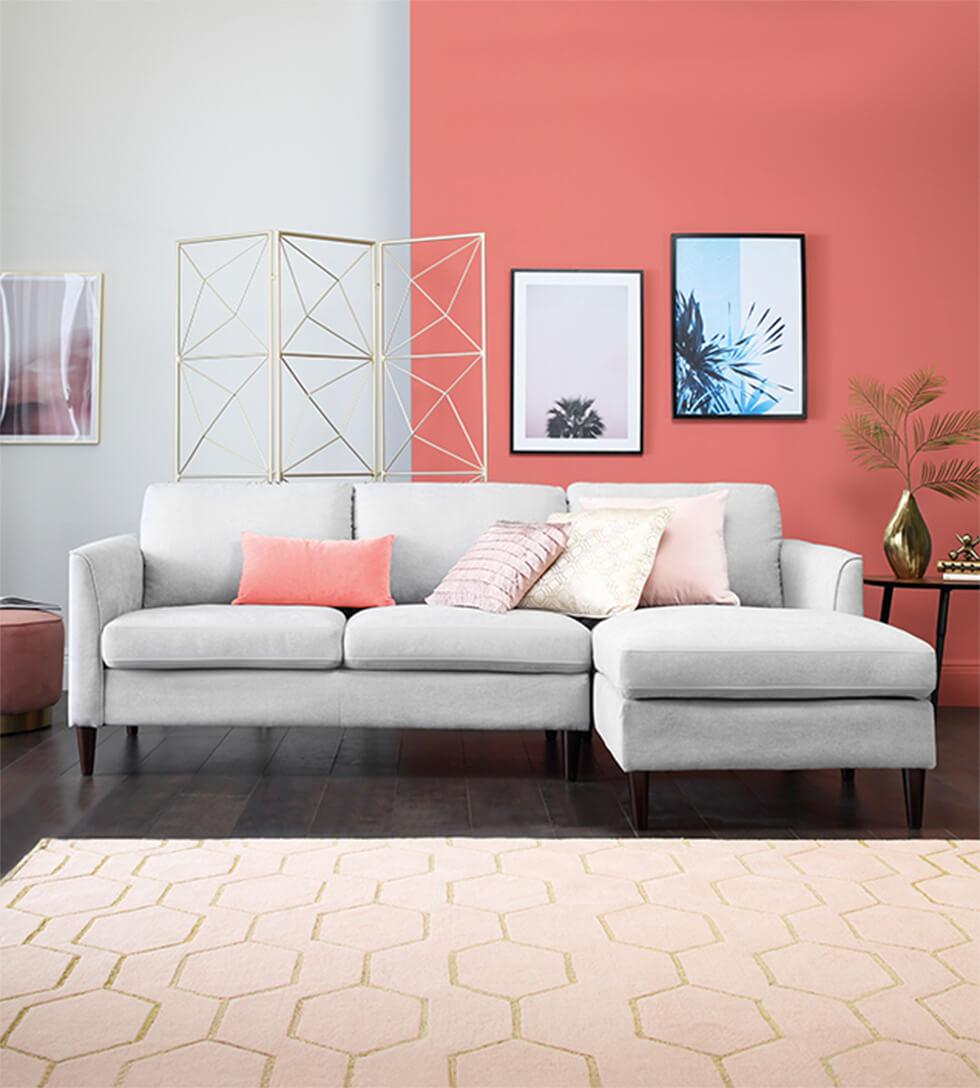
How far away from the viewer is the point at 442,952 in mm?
1997

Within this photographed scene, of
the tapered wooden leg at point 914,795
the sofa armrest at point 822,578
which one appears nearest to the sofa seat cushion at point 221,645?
the sofa armrest at point 822,578

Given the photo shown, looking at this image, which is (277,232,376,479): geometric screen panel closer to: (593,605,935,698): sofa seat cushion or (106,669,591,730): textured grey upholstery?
(106,669,591,730): textured grey upholstery

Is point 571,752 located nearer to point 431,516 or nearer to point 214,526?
point 431,516

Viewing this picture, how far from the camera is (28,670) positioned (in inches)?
156

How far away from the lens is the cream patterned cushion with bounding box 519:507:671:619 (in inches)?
136

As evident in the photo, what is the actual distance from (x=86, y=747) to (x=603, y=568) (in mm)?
1597

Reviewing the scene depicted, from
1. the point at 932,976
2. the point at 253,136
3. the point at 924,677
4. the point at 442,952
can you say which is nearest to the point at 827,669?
the point at 924,677

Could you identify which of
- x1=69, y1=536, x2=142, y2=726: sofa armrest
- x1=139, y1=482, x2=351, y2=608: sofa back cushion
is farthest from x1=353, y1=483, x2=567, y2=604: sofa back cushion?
x1=69, y1=536, x2=142, y2=726: sofa armrest

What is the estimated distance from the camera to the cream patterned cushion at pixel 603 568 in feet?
11.3

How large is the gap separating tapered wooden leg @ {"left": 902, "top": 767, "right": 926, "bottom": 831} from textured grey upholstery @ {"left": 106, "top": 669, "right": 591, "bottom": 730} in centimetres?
86

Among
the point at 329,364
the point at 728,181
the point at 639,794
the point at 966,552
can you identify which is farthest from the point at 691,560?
the point at 329,364

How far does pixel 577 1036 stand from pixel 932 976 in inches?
25.5

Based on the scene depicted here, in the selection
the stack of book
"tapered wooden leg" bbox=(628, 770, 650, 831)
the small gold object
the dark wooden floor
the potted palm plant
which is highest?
the potted palm plant

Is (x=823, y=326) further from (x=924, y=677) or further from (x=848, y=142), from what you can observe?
(x=924, y=677)
